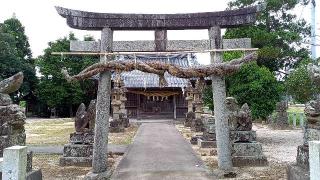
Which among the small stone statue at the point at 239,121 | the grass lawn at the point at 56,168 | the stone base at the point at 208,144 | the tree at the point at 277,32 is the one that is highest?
the tree at the point at 277,32

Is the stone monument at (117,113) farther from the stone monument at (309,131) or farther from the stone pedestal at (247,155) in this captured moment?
the stone monument at (309,131)

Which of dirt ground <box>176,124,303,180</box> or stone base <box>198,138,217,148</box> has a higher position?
stone base <box>198,138,217,148</box>

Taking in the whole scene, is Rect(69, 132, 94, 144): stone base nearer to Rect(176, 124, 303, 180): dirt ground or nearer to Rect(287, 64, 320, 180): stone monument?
Rect(176, 124, 303, 180): dirt ground

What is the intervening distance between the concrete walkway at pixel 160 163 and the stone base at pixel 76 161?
108 centimetres

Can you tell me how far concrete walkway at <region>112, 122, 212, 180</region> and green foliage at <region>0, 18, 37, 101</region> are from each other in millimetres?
26492

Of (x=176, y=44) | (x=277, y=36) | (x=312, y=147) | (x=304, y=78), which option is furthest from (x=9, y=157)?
(x=277, y=36)

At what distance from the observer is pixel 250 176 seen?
10.3 meters

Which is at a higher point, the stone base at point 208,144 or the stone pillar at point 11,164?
the stone pillar at point 11,164

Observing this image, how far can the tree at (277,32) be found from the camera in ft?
74.9

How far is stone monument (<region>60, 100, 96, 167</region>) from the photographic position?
12438mm

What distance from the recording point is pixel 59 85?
3931 cm

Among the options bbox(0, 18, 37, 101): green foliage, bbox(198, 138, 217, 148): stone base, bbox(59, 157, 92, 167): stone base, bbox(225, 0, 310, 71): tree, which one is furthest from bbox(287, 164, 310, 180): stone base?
bbox(0, 18, 37, 101): green foliage

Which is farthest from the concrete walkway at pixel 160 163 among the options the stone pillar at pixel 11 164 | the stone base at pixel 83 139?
the stone pillar at pixel 11 164

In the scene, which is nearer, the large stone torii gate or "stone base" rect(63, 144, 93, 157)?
the large stone torii gate
